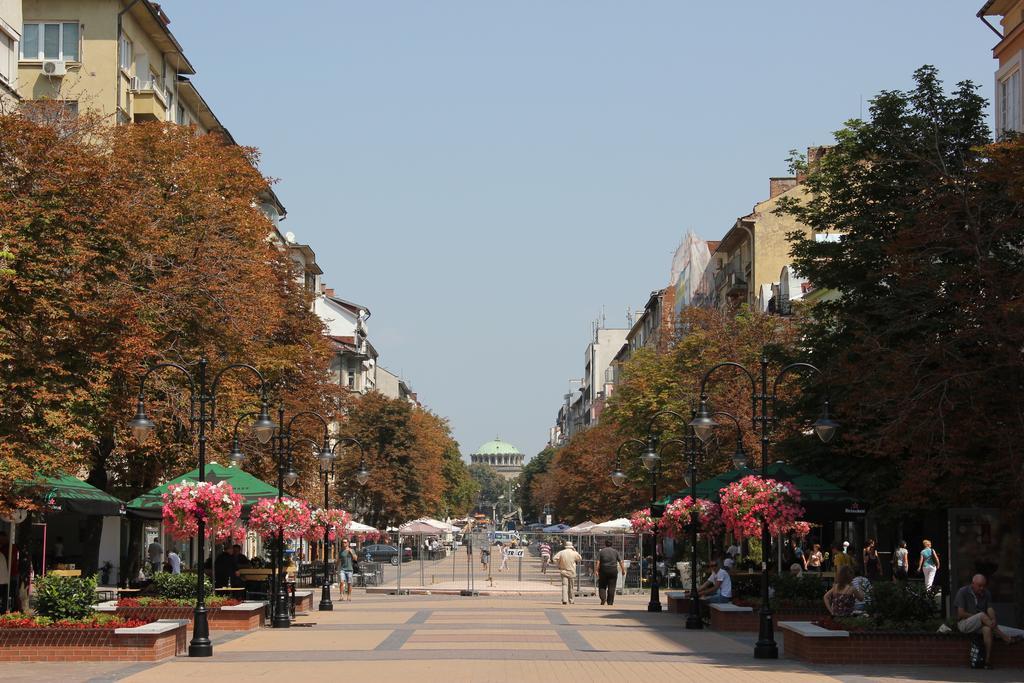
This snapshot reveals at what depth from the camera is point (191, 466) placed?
40500mm

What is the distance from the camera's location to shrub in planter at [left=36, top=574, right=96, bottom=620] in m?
21.9

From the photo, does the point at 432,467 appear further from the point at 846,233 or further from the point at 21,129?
the point at 21,129

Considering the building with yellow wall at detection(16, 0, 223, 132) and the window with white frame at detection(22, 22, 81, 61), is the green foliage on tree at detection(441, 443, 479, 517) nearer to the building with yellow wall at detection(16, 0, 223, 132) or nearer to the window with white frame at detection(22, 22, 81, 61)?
the building with yellow wall at detection(16, 0, 223, 132)

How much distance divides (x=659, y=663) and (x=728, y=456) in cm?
3404

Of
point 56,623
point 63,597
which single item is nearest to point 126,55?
point 63,597

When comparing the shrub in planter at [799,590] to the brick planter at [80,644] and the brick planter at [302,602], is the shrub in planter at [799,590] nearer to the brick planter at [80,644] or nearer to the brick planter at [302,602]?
the brick planter at [302,602]

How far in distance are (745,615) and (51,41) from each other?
32.9 meters

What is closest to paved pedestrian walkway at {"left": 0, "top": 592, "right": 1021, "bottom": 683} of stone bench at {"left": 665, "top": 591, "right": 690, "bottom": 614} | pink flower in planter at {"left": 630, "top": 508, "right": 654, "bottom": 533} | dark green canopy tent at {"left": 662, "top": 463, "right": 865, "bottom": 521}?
stone bench at {"left": 665, "top": 591, "right": 690, "bottom": 614}

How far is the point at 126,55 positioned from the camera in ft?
173

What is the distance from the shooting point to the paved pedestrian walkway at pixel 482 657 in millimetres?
19359

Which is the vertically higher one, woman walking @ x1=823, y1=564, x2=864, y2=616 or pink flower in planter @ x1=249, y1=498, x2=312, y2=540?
pink flower in planter @ x1=249, y1=498, x2=312, y2=540

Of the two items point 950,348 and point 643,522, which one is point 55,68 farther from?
point 950,348

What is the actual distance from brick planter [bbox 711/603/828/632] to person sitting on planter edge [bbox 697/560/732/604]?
3.99 feet

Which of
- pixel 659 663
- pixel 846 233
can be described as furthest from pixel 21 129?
pixel 846 233
